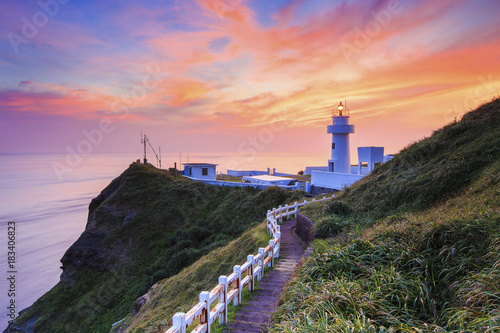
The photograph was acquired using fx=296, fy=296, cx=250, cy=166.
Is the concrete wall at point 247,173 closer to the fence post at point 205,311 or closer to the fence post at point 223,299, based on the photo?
the fence post at point 223,299

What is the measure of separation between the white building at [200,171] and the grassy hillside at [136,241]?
28.6 ft

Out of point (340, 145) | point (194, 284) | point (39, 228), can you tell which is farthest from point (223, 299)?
point (39, 228)

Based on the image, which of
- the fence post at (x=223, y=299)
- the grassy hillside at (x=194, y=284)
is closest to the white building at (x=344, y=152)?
the grassy hillside at (x=194, y=284)

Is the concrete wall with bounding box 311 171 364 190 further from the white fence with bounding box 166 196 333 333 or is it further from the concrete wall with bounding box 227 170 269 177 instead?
the concrete wall with bounding box 227 170 269 177

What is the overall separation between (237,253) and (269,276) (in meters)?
5.57

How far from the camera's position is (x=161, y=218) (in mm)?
31859

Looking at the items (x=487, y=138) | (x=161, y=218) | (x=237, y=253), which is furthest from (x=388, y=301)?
(x=161, y=218)

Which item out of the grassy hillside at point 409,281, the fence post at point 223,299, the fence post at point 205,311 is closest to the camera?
the grassy hillside at point 409,281

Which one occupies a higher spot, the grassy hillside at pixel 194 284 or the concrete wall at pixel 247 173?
the concrete wall at pixel 247 173

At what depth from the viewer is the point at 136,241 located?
2934 centimetres

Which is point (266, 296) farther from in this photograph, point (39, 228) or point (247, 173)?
point (39, 228)

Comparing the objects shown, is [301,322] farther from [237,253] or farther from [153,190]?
[153,190]

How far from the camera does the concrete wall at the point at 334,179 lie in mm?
27297

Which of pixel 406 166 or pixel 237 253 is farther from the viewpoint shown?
pixel 406 166
